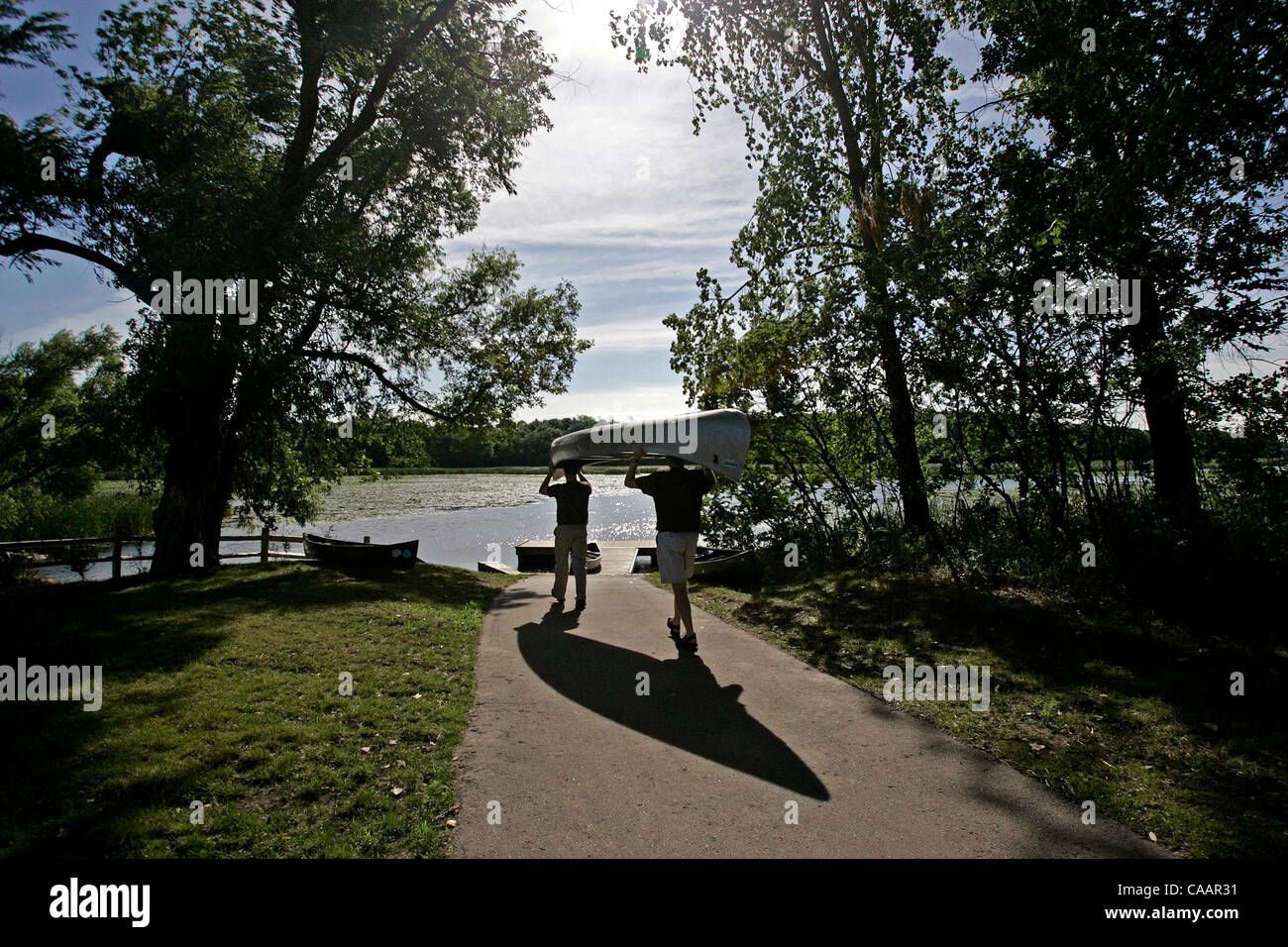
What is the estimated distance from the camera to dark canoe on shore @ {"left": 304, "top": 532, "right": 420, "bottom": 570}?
14.8 metres

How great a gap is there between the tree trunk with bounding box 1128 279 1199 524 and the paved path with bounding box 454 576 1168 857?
5.32 metres

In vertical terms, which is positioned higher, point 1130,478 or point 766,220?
point 766,220

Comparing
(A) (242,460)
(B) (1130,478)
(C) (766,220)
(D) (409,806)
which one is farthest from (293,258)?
(B) (1130,478)

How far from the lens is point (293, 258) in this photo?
11789 mm

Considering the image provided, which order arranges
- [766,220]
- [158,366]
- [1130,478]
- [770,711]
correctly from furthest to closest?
[766,220] < [158,366] < [1130,478] < [770,711]

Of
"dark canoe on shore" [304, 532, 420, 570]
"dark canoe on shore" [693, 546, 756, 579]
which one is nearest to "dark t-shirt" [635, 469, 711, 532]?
"dark canoe on shore" [693, 546, 756, 579]

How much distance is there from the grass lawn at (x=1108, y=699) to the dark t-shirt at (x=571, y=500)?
2778 millimetres

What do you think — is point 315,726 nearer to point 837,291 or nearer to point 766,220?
point 837,291

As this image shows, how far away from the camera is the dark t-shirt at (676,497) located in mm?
6938

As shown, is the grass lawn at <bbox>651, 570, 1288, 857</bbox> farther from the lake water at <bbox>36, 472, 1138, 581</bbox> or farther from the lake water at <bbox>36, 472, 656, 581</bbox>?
the lake water at <bbox>36, 472, 656, 581</bbox>

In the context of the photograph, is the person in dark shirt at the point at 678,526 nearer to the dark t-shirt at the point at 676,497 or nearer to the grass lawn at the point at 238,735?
the dark t-shirt at the point at 676,497

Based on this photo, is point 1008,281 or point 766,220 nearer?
point 1008,281

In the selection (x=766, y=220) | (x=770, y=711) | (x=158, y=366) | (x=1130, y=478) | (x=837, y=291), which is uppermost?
(x=766, y=220)
